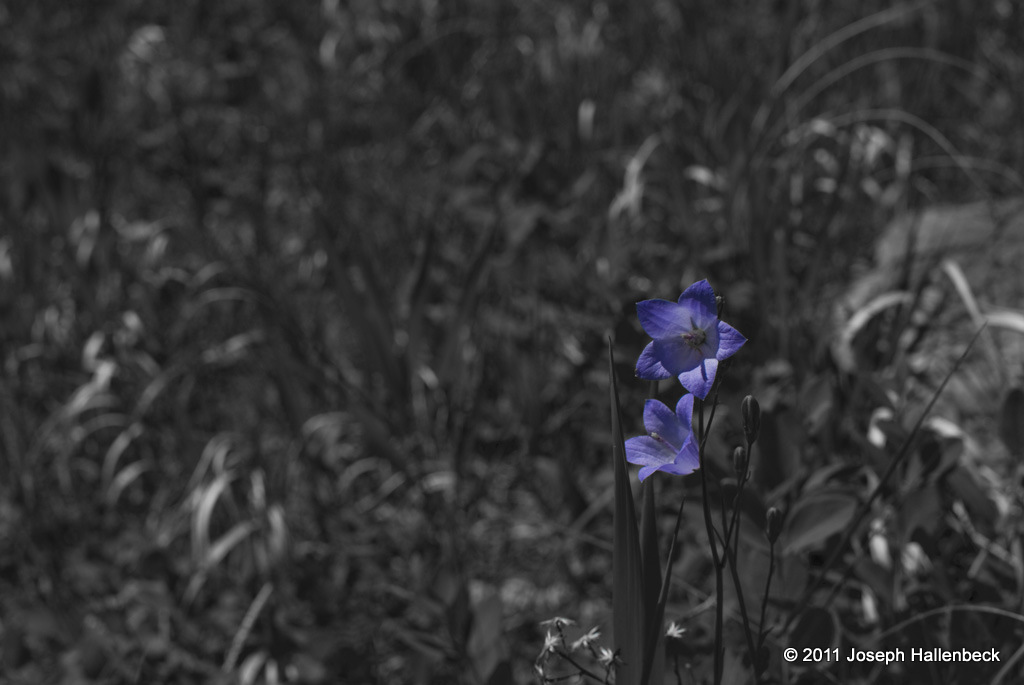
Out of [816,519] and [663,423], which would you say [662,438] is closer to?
[663,423]

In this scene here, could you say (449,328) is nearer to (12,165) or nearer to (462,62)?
(462,62)

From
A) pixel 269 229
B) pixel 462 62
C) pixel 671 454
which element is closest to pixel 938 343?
pixel 671 454

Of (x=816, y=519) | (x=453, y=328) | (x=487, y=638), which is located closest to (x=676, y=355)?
(x=816, y=519)

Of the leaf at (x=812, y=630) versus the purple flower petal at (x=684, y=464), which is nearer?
the purple flower petal at (x=684, y=464)

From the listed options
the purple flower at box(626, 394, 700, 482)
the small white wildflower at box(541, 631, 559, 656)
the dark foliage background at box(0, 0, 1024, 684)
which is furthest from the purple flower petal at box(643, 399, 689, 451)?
the dark foliage background at box(0, 0, 1024, 684)

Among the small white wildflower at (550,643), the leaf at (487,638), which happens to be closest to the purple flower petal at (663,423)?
the small white wildflower at (550,643)

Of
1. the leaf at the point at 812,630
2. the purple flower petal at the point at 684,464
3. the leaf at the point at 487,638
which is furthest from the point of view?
the leaf at the point at 487,638

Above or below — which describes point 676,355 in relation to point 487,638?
above

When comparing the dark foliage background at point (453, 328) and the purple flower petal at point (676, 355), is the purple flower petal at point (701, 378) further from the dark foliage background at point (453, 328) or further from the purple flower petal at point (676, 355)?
the dark foliage background at point (453, 328)
